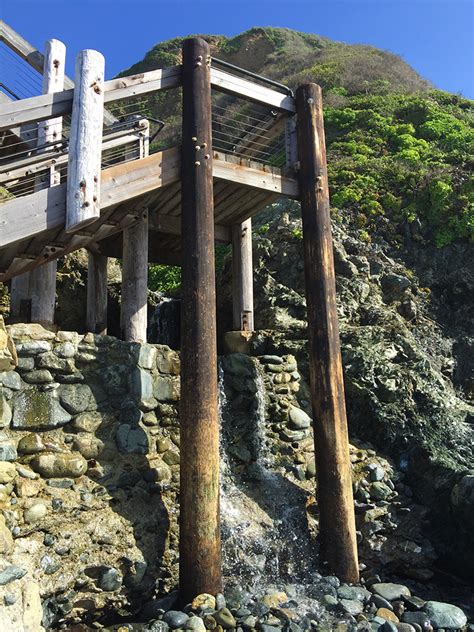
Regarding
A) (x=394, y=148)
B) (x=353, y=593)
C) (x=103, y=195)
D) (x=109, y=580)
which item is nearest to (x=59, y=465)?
(x=109, y=580)

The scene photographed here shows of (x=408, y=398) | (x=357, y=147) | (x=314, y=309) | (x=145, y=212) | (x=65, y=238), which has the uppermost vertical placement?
(x=357, y=147)

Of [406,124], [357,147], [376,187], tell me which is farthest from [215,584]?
[406,124]

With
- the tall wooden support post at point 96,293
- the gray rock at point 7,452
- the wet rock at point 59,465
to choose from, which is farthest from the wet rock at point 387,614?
the tall wooden support post at point 96,293

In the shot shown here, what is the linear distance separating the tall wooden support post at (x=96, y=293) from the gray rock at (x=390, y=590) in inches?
204

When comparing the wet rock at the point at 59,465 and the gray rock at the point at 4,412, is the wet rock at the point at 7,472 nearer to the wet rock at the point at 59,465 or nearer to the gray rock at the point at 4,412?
the wet rock at the point at 59,465

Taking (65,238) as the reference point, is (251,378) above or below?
below

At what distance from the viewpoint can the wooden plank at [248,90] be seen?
6.33 metres

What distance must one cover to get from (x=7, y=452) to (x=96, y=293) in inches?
158

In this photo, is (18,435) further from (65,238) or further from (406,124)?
(406,124)

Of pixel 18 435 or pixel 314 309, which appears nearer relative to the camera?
pixel 18 435

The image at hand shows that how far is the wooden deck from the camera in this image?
4758mm

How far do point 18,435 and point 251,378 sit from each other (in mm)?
3199

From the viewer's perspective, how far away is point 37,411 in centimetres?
504

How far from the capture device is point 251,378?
706 cm
